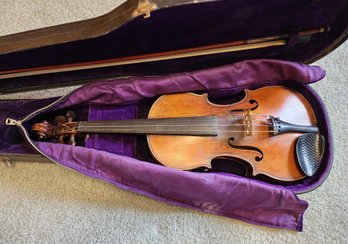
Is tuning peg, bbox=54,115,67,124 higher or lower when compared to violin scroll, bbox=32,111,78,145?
higher

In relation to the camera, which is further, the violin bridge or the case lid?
the violin bridge

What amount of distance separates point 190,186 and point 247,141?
8.0 inches

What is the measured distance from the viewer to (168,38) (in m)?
0.90

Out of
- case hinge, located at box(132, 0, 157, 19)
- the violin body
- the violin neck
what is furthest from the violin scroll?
case hinge, located at box(132, 0, 157, 19)

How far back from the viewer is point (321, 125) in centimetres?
97

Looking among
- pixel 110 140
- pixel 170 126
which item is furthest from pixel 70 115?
pixel 170 126

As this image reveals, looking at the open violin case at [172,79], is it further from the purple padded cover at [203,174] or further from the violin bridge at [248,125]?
the violin bridge at [248,125]

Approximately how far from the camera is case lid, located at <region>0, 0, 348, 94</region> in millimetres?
749

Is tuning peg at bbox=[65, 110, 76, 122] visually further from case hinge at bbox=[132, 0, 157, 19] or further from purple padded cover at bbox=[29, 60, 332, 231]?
case hinge at bbox=[132, 0, 157, 19]

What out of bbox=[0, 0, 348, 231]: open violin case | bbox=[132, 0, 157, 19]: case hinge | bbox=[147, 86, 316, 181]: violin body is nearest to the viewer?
bbox=[132, 0, 157, 19]: case hinge

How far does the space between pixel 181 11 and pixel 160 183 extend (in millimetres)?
468

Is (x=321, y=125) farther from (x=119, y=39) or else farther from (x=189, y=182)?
(x=119, y=39)

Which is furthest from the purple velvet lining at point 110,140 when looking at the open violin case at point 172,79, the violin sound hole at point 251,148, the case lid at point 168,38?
the violin sound hole at point 251,148

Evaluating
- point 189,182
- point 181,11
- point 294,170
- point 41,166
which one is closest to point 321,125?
point 294,170
